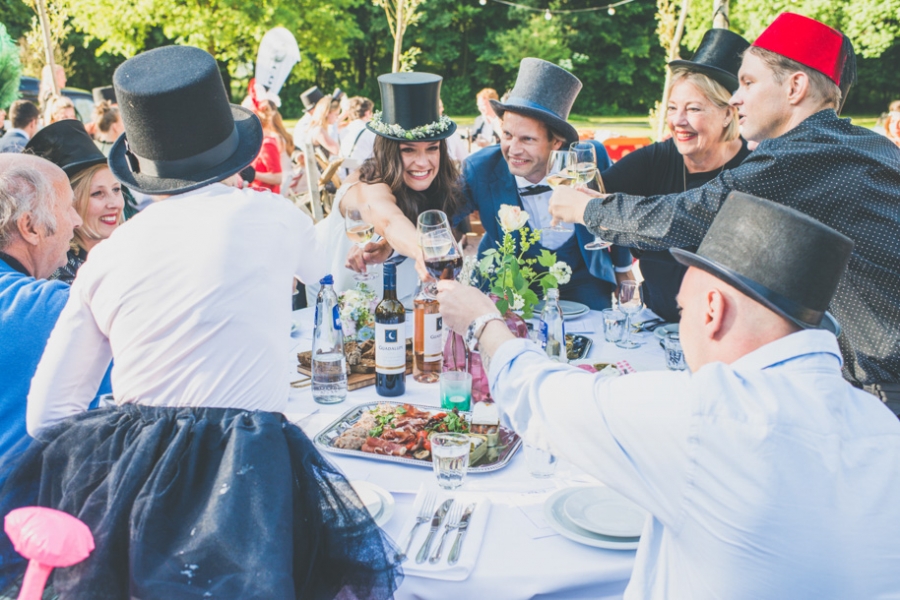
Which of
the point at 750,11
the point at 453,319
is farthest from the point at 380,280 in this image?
the point at 750,11

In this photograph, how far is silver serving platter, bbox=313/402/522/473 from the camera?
194 centimetres

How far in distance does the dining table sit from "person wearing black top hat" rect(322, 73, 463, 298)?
135cm

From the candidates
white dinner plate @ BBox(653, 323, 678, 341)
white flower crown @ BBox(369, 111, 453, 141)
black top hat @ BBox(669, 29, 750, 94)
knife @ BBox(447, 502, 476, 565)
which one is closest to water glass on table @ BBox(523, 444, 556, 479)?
knife @ BBox(447, 502, 476, 565)

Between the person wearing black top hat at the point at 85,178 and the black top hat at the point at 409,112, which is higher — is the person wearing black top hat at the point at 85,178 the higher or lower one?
the lower one

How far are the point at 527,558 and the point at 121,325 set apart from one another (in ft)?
3.43

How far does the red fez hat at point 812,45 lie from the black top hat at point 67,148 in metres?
2.95

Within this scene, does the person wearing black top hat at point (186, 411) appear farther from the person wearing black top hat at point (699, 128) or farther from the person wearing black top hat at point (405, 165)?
the person wearing black top hat at point (699, 128)

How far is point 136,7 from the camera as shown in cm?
1878

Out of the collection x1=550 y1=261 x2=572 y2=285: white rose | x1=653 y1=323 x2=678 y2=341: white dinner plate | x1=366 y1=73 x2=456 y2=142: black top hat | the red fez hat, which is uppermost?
the red fez hat

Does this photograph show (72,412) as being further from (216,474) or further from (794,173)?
(794,173)

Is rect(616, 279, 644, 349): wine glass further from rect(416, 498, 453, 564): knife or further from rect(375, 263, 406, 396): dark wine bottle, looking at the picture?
rect(416, 498, 453, 564): knife

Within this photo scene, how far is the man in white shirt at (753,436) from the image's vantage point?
3.81 feet

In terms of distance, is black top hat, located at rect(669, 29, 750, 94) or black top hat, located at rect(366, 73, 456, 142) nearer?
black top hat, located at rect(366, 73, 456, 142)

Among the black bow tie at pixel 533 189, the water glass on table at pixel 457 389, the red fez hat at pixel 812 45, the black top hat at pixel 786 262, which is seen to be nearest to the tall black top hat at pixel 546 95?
the black bow tie at pixel 533 189
